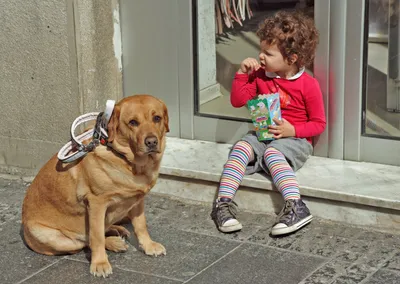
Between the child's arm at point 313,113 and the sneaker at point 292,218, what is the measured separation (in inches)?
20.1

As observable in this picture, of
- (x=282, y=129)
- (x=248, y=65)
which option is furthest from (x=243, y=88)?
(x=282, y=129)

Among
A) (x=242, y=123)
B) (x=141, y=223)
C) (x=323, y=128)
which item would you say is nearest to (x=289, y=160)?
(x=323, y=128)

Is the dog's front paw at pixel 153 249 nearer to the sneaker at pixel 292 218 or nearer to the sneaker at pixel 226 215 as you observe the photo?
the sneaker at pixel 226 215

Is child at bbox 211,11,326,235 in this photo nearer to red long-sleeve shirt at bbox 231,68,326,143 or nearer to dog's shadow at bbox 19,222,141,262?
red long-sleeve shirt at bbox 231,68,326,143

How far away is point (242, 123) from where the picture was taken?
553 cm

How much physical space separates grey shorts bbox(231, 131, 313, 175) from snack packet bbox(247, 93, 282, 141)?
0.05 metres

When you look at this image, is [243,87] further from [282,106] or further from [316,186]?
[316,186]

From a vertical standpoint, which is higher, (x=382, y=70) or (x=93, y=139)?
(x=382, y=70)

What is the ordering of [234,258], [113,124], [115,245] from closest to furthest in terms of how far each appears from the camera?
1. [113,124]
2. [234,258]
3. [115,245]

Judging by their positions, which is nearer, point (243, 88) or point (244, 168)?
point (244, 168)

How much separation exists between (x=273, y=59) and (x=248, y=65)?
7.4 inches

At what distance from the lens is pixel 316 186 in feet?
15.7

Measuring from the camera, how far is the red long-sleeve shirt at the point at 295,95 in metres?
5.04

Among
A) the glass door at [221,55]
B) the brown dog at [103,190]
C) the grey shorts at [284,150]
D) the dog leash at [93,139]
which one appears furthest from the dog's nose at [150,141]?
the glass door at [221,55]
